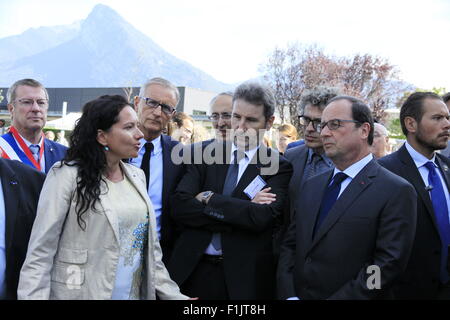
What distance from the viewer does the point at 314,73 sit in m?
28.2

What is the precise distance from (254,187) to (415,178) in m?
1.41

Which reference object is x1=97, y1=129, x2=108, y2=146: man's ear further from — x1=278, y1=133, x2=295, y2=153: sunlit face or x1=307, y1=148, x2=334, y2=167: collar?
x1=278, y1=133, x2=295, y2=153: sunlit face

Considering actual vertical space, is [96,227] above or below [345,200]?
below

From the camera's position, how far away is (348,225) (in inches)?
97.3

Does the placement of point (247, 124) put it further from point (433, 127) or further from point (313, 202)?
point (433, 127)

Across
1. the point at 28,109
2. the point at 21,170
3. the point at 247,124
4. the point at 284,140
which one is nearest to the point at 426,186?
the point at 247,124

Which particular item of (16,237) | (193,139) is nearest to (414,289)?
(16,237)

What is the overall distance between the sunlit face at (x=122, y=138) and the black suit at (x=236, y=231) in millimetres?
573

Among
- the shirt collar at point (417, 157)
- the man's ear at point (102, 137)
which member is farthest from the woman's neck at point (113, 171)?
the shirt collar at point (417, 157)

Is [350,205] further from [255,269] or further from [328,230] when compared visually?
[255,269]

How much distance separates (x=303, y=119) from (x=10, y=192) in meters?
2.36

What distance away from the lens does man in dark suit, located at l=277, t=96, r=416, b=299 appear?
2373 millimetres

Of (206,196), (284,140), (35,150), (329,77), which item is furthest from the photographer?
(329,77)

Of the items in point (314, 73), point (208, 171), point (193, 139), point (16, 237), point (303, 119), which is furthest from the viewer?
point (314, 73)
